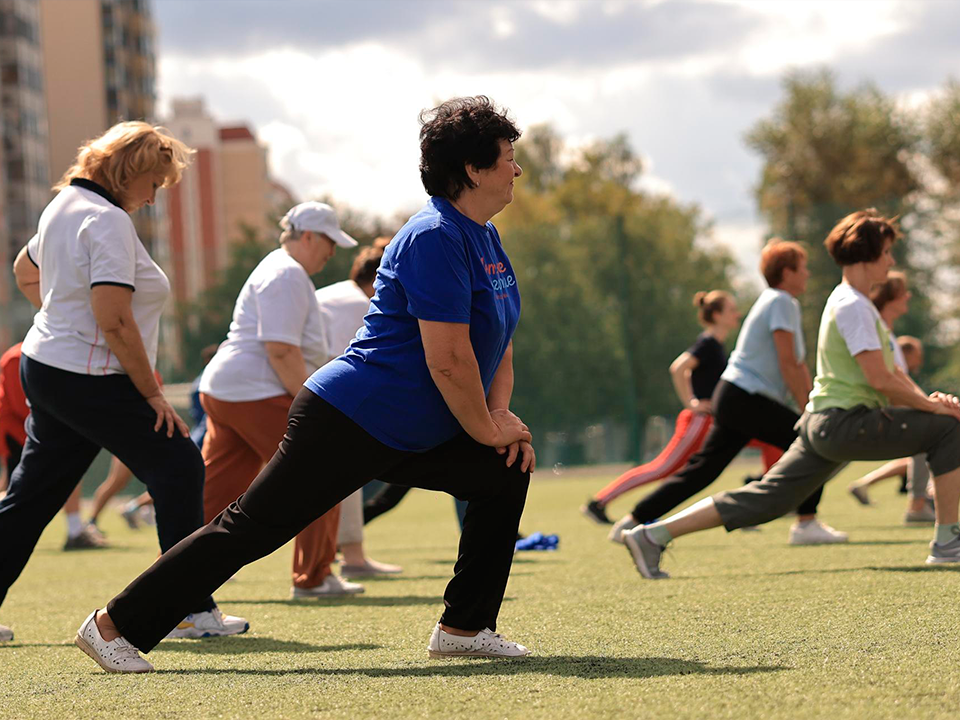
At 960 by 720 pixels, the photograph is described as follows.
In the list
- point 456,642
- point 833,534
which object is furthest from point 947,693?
point 833,534

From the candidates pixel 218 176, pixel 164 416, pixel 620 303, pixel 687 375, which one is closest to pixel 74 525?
pixel 687 375

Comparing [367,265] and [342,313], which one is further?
[367,265]

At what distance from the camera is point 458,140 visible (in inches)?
171

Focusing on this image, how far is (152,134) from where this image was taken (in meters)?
5.42

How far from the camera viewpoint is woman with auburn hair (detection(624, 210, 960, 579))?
6.66 metres

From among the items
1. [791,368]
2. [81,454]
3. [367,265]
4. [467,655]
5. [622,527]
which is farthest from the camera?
[622,527]

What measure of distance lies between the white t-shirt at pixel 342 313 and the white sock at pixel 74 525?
4975mm

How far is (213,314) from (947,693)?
18.6 metres

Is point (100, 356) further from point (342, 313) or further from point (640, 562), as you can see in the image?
point (640, 562)

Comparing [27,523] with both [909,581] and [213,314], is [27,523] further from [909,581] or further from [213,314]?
[213,314]

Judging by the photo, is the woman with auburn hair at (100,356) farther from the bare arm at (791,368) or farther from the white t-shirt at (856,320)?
the bare arm at (791,368)

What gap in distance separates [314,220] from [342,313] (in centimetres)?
117

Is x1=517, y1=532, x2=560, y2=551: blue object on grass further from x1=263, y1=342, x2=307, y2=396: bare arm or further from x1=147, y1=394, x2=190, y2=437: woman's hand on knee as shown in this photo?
x1=147, y1=394, x2=190, y2=437: woman's hand on knee

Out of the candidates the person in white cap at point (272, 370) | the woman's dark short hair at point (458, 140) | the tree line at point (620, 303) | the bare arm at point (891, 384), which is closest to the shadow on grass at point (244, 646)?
the person in white cap at point (272, 370)
